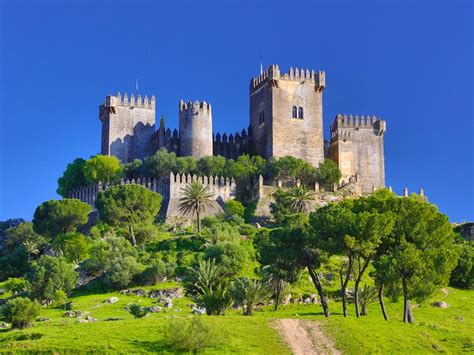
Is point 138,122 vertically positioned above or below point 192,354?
above

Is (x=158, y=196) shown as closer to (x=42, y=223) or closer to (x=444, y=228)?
(x=42, y=223)

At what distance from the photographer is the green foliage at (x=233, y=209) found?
88812mm

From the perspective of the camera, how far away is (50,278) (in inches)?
2635

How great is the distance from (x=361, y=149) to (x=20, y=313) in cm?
5557

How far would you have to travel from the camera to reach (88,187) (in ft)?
318

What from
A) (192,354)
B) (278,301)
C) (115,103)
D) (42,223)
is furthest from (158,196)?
(192,354)

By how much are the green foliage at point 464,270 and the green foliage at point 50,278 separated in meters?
28.9

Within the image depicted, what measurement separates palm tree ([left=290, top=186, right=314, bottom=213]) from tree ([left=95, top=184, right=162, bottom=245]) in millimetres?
12748

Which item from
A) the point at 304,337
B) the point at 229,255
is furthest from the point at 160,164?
the point at 304,337

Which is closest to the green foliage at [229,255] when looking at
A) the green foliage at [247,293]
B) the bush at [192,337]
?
the green foliage at [247,293]

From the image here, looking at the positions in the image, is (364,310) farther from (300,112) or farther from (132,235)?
(300,112)

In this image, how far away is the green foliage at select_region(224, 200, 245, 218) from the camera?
88812mm

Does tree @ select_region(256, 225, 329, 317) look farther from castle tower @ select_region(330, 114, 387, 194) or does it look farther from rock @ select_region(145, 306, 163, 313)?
castle tower @ select_region(330, 114, 387, 194)

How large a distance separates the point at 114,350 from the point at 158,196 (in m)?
44.6
